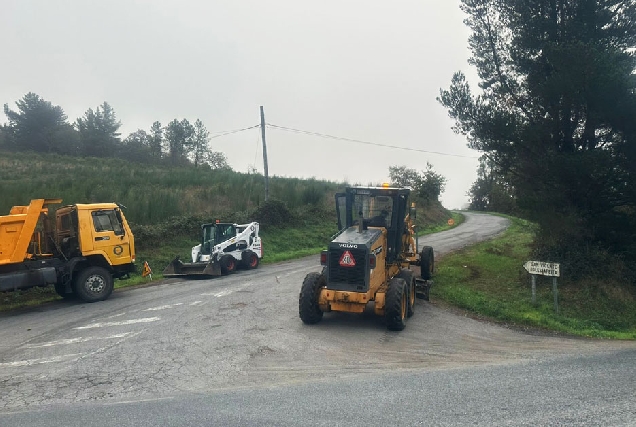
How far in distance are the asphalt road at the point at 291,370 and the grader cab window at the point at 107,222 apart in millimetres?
2664

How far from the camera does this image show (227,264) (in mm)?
19297

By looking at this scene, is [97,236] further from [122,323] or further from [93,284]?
[122,323]

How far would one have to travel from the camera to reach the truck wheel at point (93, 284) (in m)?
13.8

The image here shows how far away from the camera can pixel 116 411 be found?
19.6 ft

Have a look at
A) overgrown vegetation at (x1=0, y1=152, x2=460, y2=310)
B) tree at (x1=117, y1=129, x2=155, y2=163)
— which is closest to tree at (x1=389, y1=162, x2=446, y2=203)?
overgrown vegetation at (x1=0, y1=152, x2=460, y2=310)

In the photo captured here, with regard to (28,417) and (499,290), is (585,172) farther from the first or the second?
(28,417)

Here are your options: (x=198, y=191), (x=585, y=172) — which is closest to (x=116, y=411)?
(x=585, y=172)

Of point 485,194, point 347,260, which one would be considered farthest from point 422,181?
point 347,260

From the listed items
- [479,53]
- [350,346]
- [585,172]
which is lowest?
[350,346]

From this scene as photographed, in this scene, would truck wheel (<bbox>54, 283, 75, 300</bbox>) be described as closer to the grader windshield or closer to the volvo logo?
the grader windshield

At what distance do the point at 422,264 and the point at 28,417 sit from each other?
38.1 ft

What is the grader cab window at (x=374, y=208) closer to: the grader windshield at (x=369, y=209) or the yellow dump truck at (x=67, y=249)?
the grader windshield at (x=369, y=209)

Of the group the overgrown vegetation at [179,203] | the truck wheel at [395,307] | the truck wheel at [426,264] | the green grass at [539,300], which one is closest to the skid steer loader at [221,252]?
the overgrown vegetation at [179,203]

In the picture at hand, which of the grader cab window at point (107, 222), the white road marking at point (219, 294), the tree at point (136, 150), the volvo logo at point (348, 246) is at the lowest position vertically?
the white road marking at point (219, 294)
